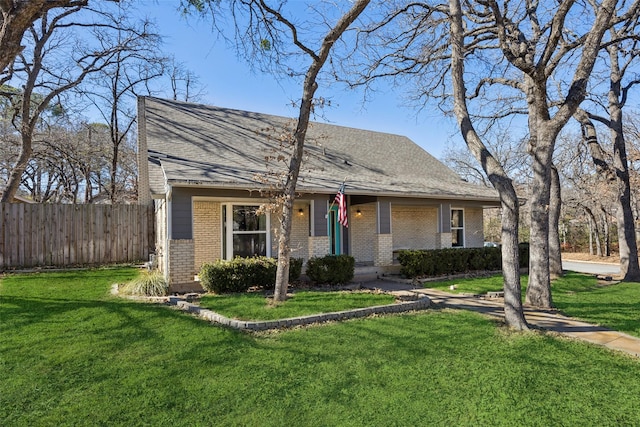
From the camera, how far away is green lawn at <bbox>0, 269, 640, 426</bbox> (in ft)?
11.0

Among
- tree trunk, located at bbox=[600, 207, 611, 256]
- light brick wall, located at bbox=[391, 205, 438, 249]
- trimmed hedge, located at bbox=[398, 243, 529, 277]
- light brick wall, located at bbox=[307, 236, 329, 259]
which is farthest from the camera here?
tree trunk, located at bbox=[600, 207, 611, 256]

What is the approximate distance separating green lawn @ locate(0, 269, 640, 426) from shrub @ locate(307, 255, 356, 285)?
12.3 ft

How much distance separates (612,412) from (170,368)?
4.67 metres

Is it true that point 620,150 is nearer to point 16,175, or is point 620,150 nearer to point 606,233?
point 606,233

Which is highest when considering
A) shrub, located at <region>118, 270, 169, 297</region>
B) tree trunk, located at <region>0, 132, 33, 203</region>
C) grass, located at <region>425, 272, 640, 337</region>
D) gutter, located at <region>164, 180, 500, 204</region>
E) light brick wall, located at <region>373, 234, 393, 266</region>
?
tree trunk, located at <region>0, 132, 33, 203</region>

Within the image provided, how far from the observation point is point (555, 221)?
1188 cm

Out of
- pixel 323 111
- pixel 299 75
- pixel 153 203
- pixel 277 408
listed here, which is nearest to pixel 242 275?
pixel 323 111

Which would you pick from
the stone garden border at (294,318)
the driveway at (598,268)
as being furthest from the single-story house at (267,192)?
the driveway at (598,268)

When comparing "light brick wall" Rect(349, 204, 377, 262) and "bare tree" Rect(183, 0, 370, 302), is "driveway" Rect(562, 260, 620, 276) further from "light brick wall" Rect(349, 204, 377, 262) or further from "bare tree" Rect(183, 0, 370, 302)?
"bare tree" Rect(183, 0, 370, 302)

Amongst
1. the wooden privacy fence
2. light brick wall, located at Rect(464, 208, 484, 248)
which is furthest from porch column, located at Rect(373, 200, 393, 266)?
the wooden privacy fence

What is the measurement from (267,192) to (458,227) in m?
10.2

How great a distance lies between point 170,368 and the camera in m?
4.28

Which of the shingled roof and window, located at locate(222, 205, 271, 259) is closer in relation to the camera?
the shingled roof

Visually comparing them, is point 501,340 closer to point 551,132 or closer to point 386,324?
point 386,324
